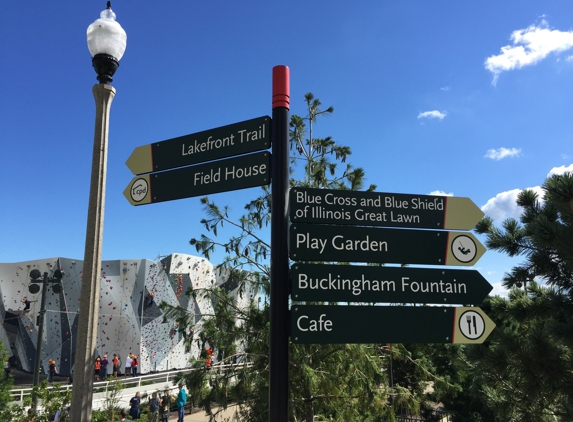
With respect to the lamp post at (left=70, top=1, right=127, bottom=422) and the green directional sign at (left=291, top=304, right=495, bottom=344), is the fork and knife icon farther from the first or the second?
the lamp post at (left=70, top=1, right=127, bottom=422)

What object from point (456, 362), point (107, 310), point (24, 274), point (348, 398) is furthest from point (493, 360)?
point (24, 274)

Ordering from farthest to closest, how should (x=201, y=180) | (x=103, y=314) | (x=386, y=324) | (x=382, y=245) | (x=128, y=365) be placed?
(x=103, y=314) < (x=128, y=365) < (x=201, y=180) < (x=382, y=245) < (x=386, y=324)

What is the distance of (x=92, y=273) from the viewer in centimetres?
412

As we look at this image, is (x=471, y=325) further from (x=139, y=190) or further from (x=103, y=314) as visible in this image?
(x=103, y=314)

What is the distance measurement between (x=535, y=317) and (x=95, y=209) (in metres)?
4.86

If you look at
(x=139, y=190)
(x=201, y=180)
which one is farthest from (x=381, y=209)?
(x=139, y=190)

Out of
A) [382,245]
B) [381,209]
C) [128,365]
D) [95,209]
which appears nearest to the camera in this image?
[382,245]

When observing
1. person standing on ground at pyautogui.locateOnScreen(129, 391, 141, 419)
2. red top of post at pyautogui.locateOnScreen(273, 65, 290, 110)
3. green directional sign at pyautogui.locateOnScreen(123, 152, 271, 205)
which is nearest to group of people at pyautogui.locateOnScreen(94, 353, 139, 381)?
person standing on ground at pyautogui.locateOnScreen(129, 391, 141, 419)

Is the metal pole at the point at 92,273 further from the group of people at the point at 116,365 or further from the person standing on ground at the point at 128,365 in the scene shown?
the person standing on ground at the point at 128,365

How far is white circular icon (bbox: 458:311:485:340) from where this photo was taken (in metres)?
3.14

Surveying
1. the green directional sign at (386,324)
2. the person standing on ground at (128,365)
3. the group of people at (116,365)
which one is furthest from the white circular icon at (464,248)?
the person standing on ground at (128,365)

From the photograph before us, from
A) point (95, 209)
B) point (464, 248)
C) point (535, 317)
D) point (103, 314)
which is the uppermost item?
point (95, 209)

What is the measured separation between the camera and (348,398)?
320 inches

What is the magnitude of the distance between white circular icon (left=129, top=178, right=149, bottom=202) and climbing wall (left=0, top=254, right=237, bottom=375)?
78.9ft
